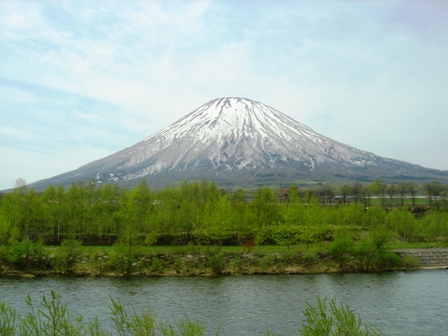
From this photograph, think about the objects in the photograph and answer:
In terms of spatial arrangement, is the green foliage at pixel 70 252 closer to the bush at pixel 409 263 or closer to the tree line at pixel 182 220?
the tree line at pixel 182 220

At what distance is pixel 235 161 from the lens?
595 ft

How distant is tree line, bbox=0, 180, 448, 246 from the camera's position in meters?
47.5

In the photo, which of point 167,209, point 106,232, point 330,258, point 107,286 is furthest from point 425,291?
point 106,232

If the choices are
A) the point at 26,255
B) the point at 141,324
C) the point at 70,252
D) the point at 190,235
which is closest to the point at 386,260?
the point at 190,235

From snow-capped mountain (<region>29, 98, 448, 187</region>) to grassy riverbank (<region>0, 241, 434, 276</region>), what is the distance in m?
111

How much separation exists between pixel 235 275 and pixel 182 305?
12.8 metres

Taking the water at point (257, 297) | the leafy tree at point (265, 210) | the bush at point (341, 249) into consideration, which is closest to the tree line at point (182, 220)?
the leafy tree at point (265, 210)

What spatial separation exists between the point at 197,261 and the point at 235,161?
140684 millimetres

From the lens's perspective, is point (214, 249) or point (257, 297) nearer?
point (257, 297)

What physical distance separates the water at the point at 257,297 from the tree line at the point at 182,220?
792cm

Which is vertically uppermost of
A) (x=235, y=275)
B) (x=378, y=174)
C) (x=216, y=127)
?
(x=216, y=127)

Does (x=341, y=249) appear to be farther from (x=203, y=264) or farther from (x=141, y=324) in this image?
(x=141, y=324)

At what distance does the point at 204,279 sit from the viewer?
122 ft

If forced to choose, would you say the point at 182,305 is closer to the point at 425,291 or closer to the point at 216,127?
the point at 425,291
